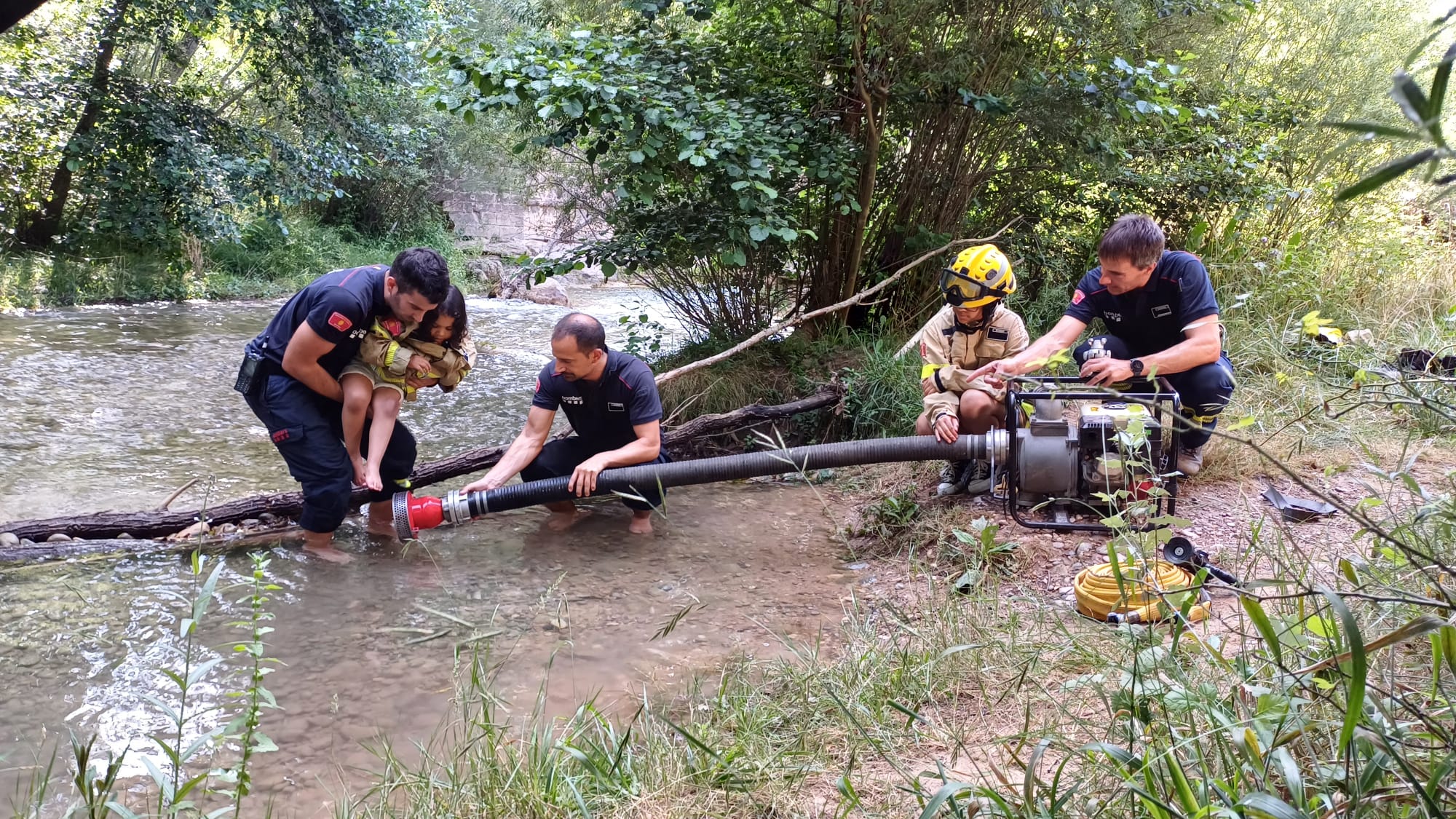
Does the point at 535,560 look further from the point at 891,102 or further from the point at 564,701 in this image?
the point at 891,102

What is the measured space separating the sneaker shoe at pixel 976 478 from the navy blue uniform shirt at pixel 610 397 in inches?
63.8

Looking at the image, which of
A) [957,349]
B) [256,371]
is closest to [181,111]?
[256,371]

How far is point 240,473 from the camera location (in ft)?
19.2

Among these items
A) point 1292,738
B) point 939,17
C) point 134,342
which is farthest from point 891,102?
point 134,342

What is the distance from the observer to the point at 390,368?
14.3ft

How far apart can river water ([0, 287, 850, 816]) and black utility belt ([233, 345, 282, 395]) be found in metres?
0.83

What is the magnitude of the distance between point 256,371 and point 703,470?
2193 millimetres

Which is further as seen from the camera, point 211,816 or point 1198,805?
point 211,816

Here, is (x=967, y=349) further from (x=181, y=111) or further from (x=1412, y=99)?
(x=181, y=111)

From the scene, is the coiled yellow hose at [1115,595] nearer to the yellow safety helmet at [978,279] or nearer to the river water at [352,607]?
the river water at [352,607]

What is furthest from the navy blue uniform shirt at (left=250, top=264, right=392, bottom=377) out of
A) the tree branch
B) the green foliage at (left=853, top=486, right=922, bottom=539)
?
the green foliage at (left=853, top=486, right=922, bottom=539)

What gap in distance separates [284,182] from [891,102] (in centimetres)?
1000

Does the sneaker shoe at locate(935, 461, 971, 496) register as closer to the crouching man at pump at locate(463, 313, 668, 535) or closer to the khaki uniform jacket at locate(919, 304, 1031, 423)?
the khaki uniform jacket at locate(919, 304, 1031, 423)

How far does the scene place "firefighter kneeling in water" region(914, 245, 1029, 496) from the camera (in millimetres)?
4527
